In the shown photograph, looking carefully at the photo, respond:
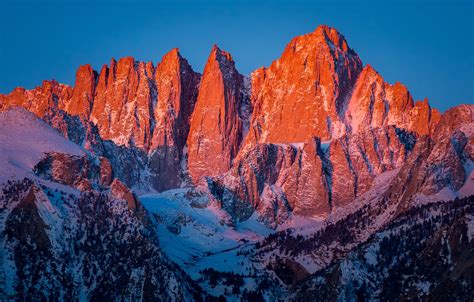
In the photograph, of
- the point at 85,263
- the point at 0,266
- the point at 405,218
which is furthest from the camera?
the point at 405,218

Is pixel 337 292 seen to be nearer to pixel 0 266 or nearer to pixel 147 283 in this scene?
pixel 147 283

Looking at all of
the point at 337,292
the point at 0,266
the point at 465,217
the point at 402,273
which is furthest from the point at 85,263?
the point at 465,217

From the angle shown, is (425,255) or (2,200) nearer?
(425,255)

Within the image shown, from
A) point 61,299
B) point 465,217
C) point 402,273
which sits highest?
point 465,217

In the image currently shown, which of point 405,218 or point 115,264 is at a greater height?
point 405,218

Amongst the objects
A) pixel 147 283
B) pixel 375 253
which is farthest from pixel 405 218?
pixel 147 283

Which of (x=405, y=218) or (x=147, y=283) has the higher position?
(x=405, y=218)

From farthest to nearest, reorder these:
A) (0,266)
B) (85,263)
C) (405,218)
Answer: (405,218)
(85,263)
(0,266)

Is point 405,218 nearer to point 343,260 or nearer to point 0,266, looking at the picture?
point 343,260

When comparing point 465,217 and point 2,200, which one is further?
point 2,200
